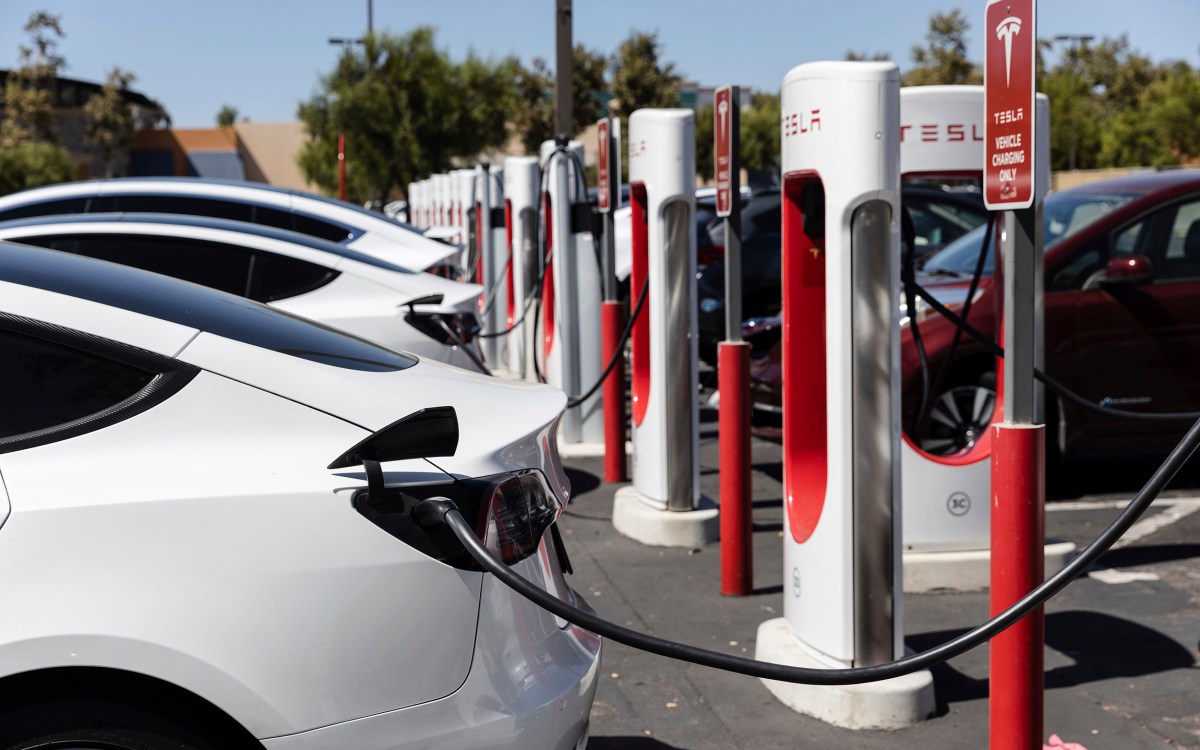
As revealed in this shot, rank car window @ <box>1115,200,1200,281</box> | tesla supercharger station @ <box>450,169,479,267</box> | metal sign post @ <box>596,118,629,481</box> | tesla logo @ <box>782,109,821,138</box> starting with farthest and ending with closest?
tesla supercharger station @ <box>450,169,479,267</box>
metal sign post @ <box>596,118,629,481</box>
car window @ <box>1115,200,1200,281</box>
tesla logo @ <box>782,109,821,138</box>

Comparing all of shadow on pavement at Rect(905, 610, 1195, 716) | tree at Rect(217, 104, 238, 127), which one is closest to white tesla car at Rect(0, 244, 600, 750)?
shadow on pavement at Rect(905, 610, 1195, 716)

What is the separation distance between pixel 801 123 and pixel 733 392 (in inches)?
58.1

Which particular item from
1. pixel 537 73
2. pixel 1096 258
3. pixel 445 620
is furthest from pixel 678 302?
pixel 537 73

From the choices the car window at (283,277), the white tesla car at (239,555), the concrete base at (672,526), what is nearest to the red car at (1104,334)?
the concrete base at (672,526)

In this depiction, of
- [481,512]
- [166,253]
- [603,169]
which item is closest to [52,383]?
[481,512]

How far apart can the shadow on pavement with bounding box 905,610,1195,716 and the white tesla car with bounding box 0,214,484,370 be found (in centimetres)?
332

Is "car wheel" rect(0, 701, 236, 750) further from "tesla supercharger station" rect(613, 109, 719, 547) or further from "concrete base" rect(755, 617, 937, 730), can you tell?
"tesla supercharger station" rect(613, 109, 719, 547)

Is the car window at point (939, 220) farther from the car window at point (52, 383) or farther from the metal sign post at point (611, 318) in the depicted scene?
the car window at point (52, 383)

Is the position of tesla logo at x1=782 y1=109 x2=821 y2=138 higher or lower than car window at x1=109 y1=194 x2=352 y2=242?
higher

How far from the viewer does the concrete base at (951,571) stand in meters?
5.75

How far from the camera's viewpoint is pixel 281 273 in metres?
7.30

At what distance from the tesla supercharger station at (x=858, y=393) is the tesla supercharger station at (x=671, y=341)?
7.16 ft

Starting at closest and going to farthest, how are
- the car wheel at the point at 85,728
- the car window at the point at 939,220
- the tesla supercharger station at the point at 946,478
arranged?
1. the car wheel at the point at 85,728
2. the tesla supercharger station at the point at 946,478
3. the car window at the point at 939,220

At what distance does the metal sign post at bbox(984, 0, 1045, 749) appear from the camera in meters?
3.30
